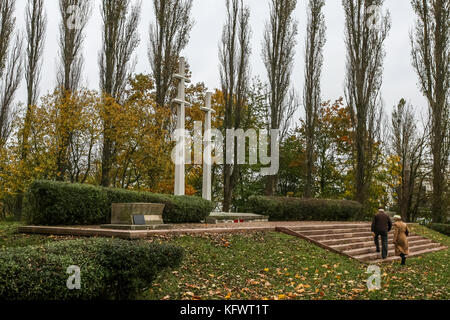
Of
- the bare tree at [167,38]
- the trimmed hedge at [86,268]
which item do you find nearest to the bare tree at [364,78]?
the bare tree at [167,38]

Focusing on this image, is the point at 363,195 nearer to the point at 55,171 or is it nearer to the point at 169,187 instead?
the point at 169,187

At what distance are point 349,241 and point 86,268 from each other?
1070 centimetres

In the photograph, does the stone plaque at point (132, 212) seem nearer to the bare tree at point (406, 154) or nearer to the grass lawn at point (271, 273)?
the grass lawn at point (271, 273)

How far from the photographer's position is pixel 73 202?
38.4ft

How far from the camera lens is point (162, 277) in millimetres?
6898

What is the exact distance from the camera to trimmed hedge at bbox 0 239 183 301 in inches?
186

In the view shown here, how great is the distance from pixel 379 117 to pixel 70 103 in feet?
56.7

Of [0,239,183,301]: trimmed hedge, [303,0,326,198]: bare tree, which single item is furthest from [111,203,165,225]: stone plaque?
[303,0,326,198]: bare tree

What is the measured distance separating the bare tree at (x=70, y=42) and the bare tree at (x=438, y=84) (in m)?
20.4

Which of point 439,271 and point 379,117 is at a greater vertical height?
point 379,117

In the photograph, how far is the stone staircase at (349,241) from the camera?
12.4 meters

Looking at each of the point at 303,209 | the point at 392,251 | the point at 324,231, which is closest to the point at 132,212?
the point at 324,231

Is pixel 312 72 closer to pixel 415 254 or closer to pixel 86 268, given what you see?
pixel 415 254
